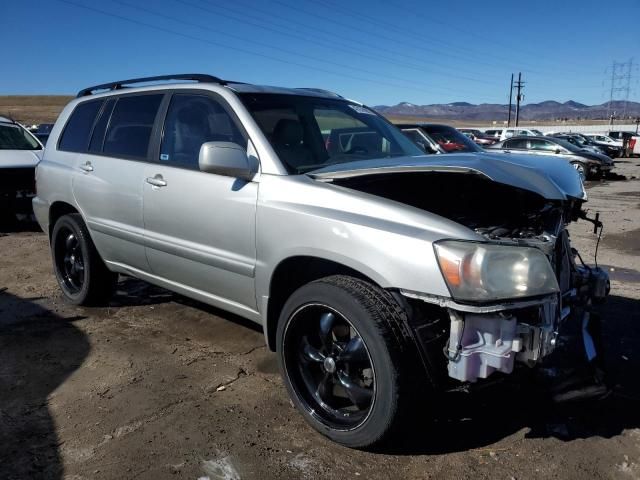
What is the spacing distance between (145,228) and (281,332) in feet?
5.09

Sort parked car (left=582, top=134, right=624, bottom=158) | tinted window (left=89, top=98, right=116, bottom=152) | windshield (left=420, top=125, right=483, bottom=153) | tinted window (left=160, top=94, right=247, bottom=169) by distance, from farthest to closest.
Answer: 1. parked car (left=582, top=134, right=624, bottom=158)
2. windshield (left=420, top=125, right=483, bottom=153)
3. tinted window (left=89, top=98, right=116, bottom=152)
4. tinted window (left=160, top=94, right=247, bottom=169)

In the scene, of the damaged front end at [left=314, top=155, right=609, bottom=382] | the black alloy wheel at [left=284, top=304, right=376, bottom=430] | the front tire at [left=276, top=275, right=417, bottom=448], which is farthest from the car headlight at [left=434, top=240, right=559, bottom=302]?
the black alloy wheel at [left=284, top=304, right=376, bottom=430]

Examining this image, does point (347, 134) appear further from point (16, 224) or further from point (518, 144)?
point (518, 144)

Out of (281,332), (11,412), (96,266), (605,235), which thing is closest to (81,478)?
(11,412)

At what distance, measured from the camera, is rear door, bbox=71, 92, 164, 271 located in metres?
4.06

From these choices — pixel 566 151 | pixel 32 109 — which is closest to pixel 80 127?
pixel 566 151

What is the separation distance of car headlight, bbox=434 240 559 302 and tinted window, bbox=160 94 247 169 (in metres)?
1.63

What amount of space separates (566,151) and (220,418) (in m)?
21.4

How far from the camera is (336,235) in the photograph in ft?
8.81

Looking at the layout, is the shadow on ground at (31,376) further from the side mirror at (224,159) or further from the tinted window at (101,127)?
the side mirror at (224,159)

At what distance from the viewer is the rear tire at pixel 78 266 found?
4.74 m

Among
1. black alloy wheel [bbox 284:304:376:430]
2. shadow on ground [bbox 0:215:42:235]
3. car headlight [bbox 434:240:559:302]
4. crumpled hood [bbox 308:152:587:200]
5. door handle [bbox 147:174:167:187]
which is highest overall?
crumpled hood [bbox 308:152:587:200]

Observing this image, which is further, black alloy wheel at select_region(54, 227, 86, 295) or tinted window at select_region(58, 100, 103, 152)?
black alloy wheel at select_region(54, 227, 86, 295)

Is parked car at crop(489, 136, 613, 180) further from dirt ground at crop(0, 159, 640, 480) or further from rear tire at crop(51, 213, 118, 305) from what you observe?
rear tire at crop(51, 213, 118, 305)
